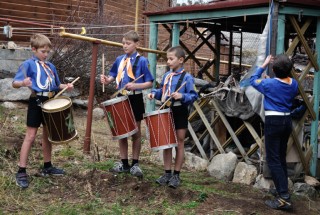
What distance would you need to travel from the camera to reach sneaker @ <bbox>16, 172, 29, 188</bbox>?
4965 millimetres

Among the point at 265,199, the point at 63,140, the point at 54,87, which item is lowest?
the point at 265,199

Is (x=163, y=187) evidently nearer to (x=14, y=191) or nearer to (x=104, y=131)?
(x=14, y=191)

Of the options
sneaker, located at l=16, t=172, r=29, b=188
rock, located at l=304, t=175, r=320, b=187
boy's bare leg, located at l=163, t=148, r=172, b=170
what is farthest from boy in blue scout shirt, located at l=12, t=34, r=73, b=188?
rock, located at l=304, t=175, r=320, b=187

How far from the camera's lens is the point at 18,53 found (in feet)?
35.3

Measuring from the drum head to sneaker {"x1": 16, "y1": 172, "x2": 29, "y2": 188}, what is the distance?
856 mm

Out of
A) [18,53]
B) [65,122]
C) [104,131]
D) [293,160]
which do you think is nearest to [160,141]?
[65,122]

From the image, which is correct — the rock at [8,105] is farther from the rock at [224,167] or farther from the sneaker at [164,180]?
the sneaker at [164,180]

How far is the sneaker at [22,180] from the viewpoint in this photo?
195 inches

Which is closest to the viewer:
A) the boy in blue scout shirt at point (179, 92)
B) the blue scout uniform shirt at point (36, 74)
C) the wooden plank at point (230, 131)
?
the blue scout uniform shirt at point (36, 74)

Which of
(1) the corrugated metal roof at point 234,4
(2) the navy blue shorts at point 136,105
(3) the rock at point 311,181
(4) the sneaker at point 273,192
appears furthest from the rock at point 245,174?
(1) the corrugated metal roof at point 234,4

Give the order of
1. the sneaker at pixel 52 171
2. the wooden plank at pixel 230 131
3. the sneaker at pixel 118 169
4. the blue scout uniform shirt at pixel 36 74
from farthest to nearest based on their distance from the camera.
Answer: the wooden plank at pixel 230 131, the sneaker at pixel 118 169, the sneaker at pixel 52 171, the blue scout uniform shirt at pixel 36 74

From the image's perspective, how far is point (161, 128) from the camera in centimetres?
494

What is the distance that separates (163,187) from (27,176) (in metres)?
1.65

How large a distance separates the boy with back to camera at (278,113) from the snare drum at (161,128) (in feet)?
3.56
